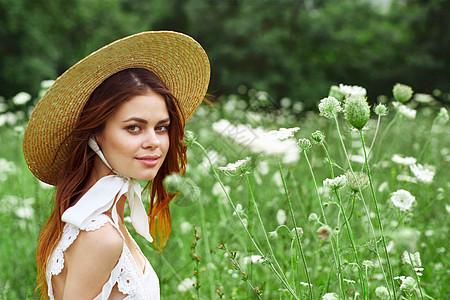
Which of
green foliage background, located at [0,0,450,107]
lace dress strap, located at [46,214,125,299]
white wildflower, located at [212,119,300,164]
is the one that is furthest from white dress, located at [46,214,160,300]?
green foliage background, located at [0,0,450,107]

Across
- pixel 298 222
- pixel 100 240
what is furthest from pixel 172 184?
pixel 298 222

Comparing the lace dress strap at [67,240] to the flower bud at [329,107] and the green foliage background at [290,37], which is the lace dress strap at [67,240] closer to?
the flower bud at [329,107]

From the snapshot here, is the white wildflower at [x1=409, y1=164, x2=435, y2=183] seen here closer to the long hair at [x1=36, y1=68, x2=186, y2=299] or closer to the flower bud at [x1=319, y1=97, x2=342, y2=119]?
the flower bud at [x1=319, y1=97, x2=342, y2=119]

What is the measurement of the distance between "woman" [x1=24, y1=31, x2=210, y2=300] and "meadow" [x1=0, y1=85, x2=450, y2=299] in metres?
0.14

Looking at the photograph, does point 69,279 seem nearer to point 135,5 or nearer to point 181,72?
point 181,72

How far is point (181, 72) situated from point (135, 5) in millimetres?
22400

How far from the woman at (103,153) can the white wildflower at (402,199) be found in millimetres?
641

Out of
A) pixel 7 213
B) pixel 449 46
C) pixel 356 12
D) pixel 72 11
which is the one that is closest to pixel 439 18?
pixel 449 46

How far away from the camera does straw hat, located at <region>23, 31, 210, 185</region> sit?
1.15 meters

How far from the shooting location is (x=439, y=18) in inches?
644

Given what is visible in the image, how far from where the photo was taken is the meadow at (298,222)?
1.04 meters

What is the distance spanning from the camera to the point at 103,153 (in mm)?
1207

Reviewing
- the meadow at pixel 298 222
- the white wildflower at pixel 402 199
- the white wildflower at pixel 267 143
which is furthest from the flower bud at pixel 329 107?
the white wildflower at pixel 402 199

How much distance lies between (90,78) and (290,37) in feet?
60.7
